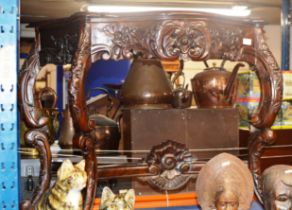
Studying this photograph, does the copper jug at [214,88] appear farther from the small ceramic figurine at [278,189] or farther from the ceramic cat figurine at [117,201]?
the ceramic cat figurine at [117,201]

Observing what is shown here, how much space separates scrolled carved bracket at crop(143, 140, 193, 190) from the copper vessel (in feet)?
0.81

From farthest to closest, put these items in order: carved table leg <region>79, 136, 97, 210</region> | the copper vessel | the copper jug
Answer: the copper jug → the copper vessel → carved table leg <region>79, 136, 97, 210</region>

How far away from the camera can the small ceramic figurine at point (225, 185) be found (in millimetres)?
1089

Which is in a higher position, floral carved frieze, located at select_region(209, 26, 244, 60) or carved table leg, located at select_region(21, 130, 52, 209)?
floral carved frieze, located at select_region(209, 26, 244, 60)

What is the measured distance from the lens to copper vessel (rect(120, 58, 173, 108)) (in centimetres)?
157

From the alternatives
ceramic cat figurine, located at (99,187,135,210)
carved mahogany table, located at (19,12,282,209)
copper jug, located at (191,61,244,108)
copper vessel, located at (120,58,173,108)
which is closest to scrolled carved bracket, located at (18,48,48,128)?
carved mahogany table, located at (19,12,282,209)

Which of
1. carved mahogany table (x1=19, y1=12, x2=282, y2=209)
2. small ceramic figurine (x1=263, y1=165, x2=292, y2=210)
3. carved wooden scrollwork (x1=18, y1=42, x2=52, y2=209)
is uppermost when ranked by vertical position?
carved mahogany table (x1=19, y1=12, x2=282, y2=209)

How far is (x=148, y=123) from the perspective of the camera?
1.59m

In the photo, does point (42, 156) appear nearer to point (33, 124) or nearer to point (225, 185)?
point (33, 124)

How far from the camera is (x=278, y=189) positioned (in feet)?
3.92

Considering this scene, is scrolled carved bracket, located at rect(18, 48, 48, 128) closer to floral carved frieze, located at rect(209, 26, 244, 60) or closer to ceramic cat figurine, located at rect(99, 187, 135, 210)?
ceramic cat figurine, located at rect(99, 187, 135, 210)

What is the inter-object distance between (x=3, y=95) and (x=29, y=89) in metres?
A: 0.16

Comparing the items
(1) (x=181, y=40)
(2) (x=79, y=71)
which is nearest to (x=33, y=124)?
(2) (x=79, y=71)

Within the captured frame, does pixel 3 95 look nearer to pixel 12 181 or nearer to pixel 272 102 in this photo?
pixel 12 181
